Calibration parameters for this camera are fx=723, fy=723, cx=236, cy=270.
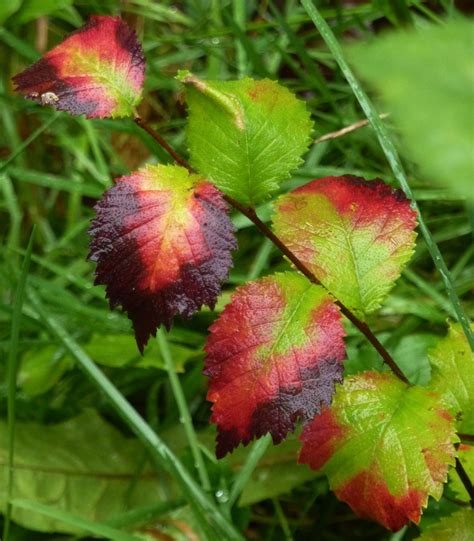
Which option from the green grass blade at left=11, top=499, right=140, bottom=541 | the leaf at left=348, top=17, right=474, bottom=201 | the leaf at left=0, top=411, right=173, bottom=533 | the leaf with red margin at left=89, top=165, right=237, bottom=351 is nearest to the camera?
the leaf at left=348, top=17, right=474, bottom=201

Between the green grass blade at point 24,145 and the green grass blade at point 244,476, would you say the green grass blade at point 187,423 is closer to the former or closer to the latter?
the green grass blade at point 244,476

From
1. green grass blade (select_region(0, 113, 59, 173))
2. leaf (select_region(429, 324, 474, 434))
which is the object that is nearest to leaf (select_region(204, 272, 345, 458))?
leaf (select_region(429, 324, 474, 434))

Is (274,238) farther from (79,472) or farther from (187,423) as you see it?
(79,472)

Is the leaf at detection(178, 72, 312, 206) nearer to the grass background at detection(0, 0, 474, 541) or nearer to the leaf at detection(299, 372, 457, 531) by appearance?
the leaf at detection(299, 372, 457, 531)

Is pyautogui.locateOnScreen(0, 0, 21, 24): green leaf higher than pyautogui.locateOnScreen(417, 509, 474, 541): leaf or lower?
higher

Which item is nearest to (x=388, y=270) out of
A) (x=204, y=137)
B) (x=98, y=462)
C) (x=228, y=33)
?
(x=204, y=137)

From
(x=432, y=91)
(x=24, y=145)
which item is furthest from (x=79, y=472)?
(x=432, y=91)

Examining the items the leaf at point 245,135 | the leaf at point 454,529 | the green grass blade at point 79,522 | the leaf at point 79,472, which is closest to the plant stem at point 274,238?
the leaf at point 245,135
